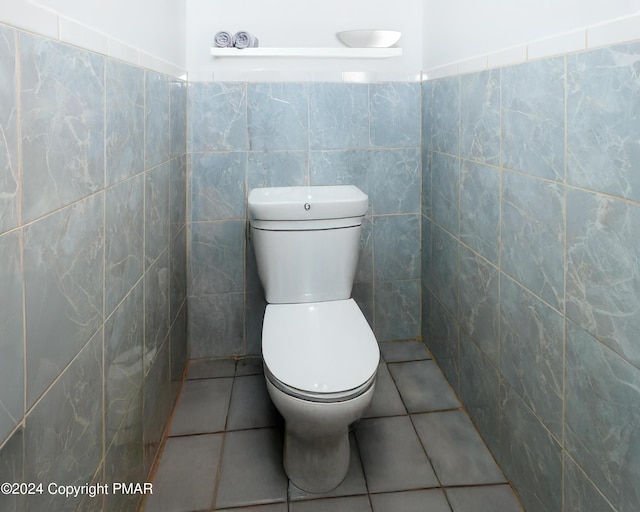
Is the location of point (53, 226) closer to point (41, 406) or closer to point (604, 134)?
point (41, 406)

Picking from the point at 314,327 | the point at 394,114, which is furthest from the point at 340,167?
the point at 314,327

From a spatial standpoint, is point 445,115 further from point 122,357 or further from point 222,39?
point 122,357

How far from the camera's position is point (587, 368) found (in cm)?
105

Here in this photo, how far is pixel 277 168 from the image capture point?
2.06 m

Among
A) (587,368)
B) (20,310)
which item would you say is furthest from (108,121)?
(587,368)

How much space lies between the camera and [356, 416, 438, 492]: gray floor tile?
1.43 meters

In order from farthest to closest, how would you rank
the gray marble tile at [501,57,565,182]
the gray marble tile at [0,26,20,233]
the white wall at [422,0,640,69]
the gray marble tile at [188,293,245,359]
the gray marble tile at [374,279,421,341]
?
the gray marble tile at [374,279,421,341]
the gray marble tile at [188,293,245,359]
the gray marble tile at [501,57,565,182]
the white wall at [422,0,640,69]
the gray marble tile at [0,26,20,233]

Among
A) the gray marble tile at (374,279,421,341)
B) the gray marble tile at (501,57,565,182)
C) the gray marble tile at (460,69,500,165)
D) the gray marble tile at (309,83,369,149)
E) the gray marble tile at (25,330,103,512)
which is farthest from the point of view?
the gray marble tile at (374,279,421,341)

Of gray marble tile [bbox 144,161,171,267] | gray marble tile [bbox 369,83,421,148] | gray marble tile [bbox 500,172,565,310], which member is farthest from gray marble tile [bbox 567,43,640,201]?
gray marble tile [bbox 144,161,171,267]

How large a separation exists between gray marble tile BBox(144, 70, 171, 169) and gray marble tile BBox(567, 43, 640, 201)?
1157 millimetres

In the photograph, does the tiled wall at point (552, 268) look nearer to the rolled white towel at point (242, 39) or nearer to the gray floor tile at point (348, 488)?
the gray floor tile at point (348, 488)

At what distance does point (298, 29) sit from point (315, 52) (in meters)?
0.17

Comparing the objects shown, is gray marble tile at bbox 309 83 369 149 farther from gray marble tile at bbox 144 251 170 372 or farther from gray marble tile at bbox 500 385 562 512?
gray marble tile at bbox 500 385 562 512

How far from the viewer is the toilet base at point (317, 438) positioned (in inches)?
48.4
